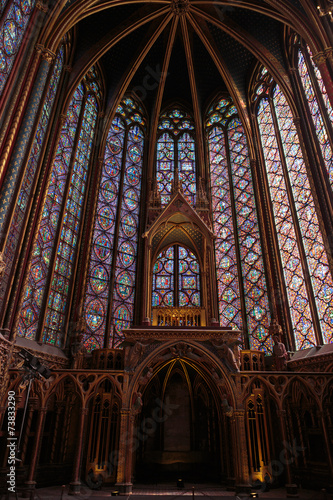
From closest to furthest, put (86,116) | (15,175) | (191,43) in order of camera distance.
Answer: (15,175) → (86,116) → (191,43)

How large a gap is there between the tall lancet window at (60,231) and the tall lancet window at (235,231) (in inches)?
218

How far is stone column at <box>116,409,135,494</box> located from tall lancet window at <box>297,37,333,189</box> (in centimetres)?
828

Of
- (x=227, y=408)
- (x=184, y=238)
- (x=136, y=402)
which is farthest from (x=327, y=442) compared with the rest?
(x=184, y=238)

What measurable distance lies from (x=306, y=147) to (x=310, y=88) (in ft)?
7.59

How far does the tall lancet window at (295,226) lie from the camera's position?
1008cm

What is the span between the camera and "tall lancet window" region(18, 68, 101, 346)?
10195 mm

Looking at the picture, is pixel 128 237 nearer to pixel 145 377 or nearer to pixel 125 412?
pixel 145 377

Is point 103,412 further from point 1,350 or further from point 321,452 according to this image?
point 321,452

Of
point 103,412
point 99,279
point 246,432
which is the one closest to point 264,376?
point 246,432

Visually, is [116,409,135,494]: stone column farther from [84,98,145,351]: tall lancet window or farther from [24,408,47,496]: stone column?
[84,98,145,351]: tall lancet window

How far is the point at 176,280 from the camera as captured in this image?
13.9 m

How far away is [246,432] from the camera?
8.29 meters

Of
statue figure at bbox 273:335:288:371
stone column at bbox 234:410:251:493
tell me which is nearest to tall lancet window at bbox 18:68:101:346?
stone column at bbox 234:410:251:493

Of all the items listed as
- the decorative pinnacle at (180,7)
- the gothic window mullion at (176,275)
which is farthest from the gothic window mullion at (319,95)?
the gothic window mullion at (176,275)
